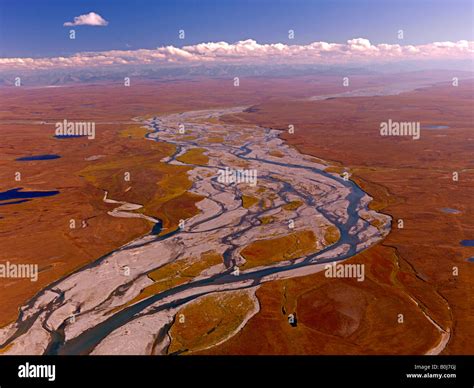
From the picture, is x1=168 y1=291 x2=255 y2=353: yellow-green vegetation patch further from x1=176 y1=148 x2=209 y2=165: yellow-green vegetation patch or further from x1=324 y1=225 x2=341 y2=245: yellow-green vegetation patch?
x1=176 y1=148 x2=209 y2=165: yellow-green vegetation patch

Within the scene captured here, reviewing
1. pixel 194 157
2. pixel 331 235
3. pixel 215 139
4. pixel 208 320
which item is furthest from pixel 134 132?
pixel 208 320

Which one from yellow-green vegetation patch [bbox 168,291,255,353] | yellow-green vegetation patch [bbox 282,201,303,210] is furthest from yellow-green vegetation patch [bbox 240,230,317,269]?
yellow-green vegetation patch [bbox 282,201,303,210]

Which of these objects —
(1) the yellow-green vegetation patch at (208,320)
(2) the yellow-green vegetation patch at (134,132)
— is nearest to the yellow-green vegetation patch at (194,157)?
(2) the yellow-green vegetation patch at (134,132)

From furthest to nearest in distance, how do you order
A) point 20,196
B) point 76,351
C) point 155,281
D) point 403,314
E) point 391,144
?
point 391,144 → point 20,196 → point 155,281 → point 403,314 → point 76,351

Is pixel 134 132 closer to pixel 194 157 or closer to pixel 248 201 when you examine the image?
pixel 194 157

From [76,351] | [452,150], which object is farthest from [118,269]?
[452,150]

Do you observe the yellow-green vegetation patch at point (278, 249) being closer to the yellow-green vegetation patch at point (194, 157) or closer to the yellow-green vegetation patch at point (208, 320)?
the yellow-green vegetation patch at point (208, 320)

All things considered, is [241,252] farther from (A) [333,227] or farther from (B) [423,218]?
(B) [423,218]

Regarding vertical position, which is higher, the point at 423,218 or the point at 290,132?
the point at 290,132

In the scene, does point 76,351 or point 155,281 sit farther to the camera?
point 155,281
